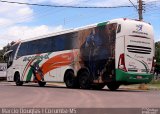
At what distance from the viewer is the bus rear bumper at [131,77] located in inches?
902

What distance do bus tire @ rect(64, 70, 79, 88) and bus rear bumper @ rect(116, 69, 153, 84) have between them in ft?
12.7

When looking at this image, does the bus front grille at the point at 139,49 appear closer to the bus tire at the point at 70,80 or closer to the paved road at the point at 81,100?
the paved road at the point at 81,100

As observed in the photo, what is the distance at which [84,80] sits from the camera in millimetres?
25609

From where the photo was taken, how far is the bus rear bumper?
22.9 metres

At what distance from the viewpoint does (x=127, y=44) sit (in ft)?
76.2

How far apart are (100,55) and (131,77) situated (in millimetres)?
2122

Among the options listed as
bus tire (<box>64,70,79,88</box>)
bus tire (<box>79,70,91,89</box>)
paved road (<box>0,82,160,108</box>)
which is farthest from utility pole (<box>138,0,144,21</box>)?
paved road (<box>0,82,160,108</box>)

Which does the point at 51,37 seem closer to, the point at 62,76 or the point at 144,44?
the point at 62,76

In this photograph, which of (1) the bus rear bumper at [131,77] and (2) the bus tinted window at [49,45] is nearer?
(1) the bus rear bumper at [131,77]

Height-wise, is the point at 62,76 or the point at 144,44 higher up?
the point at 144,44

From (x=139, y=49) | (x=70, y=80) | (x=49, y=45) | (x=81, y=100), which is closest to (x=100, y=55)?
(x=139, y=49)

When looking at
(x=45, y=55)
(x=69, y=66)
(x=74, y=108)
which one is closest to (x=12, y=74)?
(x=45, y=55)

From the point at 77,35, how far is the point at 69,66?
1982 millimetres

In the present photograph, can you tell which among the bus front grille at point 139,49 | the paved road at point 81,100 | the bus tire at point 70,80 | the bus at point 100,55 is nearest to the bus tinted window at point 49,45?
the bus at point 100,55
